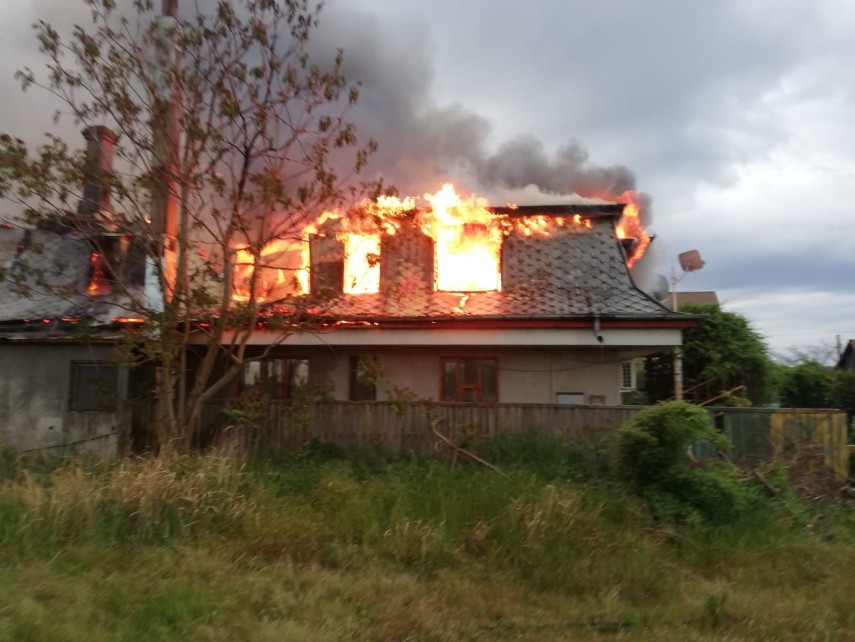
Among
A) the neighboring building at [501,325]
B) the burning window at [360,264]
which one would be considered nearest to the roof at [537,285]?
the neighboring building at [501,325]

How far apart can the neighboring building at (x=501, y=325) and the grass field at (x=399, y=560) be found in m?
3.00

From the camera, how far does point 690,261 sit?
15.3m

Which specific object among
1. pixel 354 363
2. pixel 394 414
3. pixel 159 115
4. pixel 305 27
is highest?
pixel 305 27

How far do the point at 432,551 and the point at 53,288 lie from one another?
696 cm

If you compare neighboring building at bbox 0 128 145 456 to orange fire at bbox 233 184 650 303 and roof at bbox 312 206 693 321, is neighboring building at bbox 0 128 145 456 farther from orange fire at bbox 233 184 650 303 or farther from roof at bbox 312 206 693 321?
roof at bbox 312 206 693 321

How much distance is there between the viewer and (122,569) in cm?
549

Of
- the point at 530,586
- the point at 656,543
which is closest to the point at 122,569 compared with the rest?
the point at 530,586

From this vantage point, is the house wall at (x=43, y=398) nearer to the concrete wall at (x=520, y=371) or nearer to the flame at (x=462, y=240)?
the concrete wall at (x=520, y=371)

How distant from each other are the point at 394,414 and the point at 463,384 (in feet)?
7.89

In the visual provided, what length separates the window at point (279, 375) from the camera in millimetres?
12102

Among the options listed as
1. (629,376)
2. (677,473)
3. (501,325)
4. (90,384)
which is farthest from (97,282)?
(629,376)

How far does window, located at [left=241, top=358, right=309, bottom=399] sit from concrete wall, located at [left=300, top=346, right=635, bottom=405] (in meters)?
0.41

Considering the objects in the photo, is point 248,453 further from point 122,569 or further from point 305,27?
point 305,27

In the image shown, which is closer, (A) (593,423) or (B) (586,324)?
(A) (593,423)
